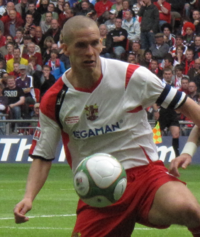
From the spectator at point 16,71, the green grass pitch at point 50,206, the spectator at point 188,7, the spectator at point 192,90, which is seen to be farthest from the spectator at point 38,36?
the green grass pitch at point 50,206

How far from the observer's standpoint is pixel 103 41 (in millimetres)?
23891

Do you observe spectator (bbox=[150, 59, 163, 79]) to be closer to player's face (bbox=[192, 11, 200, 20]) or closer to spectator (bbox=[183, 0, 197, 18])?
player's face (bbox=[192, 11, 200, 20])

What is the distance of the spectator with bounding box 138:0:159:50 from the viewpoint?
24.1 m

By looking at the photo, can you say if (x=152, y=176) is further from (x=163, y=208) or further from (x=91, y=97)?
(x=91, y=97)

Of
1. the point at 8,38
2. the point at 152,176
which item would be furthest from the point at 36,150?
the point at 8,38

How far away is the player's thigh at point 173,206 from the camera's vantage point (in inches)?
197

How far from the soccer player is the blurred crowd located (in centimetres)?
1336

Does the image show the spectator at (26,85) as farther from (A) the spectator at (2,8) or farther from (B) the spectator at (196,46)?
(B) the spectator at (196,46)

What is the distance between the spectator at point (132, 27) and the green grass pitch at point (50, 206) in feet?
26.4

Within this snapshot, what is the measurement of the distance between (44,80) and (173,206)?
678 inches

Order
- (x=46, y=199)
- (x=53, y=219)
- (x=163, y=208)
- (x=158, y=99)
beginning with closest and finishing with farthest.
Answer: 1. (x=163, y=208)
2. (x=158, y=99)
3. (x=53, y=219)
4. (x=46, y=199)

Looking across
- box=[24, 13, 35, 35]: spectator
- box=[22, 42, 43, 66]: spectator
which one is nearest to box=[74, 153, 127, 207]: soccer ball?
box=[22, 42, 43, 66]: spectator

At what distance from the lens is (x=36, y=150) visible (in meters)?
5.59

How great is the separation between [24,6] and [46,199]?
15.7 metres
